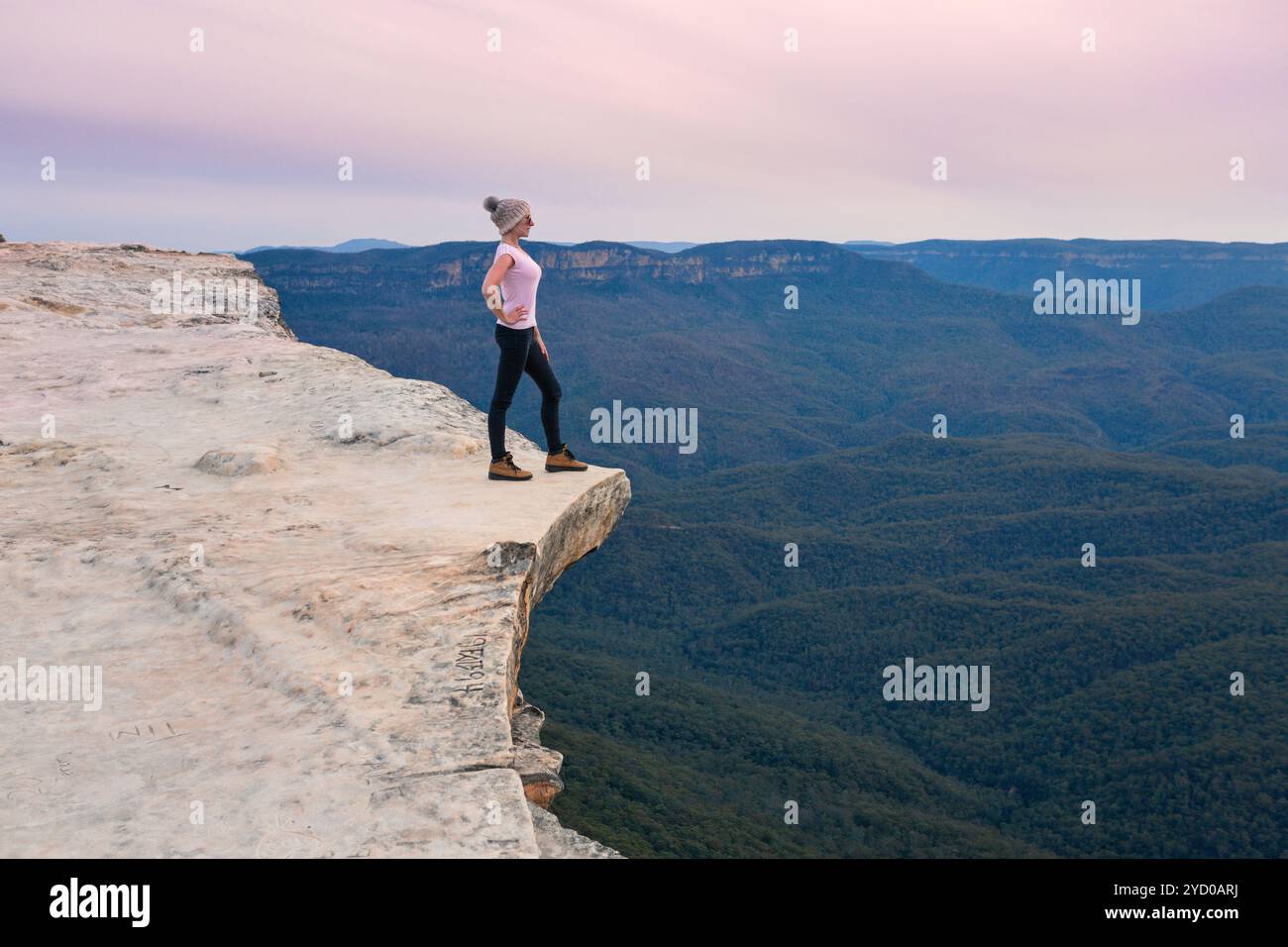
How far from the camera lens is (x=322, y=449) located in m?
9.42

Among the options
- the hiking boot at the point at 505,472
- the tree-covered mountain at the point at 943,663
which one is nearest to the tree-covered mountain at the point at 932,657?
the tree-covered mountain at the point at 943,663

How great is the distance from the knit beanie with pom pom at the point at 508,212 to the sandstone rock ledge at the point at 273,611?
2.31 m

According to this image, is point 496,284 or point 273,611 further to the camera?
point 496,284

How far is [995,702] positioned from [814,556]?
133 ft

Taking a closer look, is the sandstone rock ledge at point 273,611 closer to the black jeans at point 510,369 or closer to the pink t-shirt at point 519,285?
the black jeans at point 510,369

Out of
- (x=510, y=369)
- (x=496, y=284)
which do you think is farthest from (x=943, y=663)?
(x=496, y=284)

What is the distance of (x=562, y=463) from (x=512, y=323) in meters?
1.45

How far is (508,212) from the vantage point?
26.5ft

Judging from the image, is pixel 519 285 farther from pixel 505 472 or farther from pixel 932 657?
pixel 932 657

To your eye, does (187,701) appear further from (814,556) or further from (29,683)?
(814,556)

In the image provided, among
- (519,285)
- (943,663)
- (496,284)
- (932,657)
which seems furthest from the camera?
(932,657)

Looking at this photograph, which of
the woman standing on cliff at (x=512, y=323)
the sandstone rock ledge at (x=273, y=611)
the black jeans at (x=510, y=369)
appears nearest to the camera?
the sandstone rock ledge at (x=273, y=611)

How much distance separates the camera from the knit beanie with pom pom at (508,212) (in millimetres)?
8039
